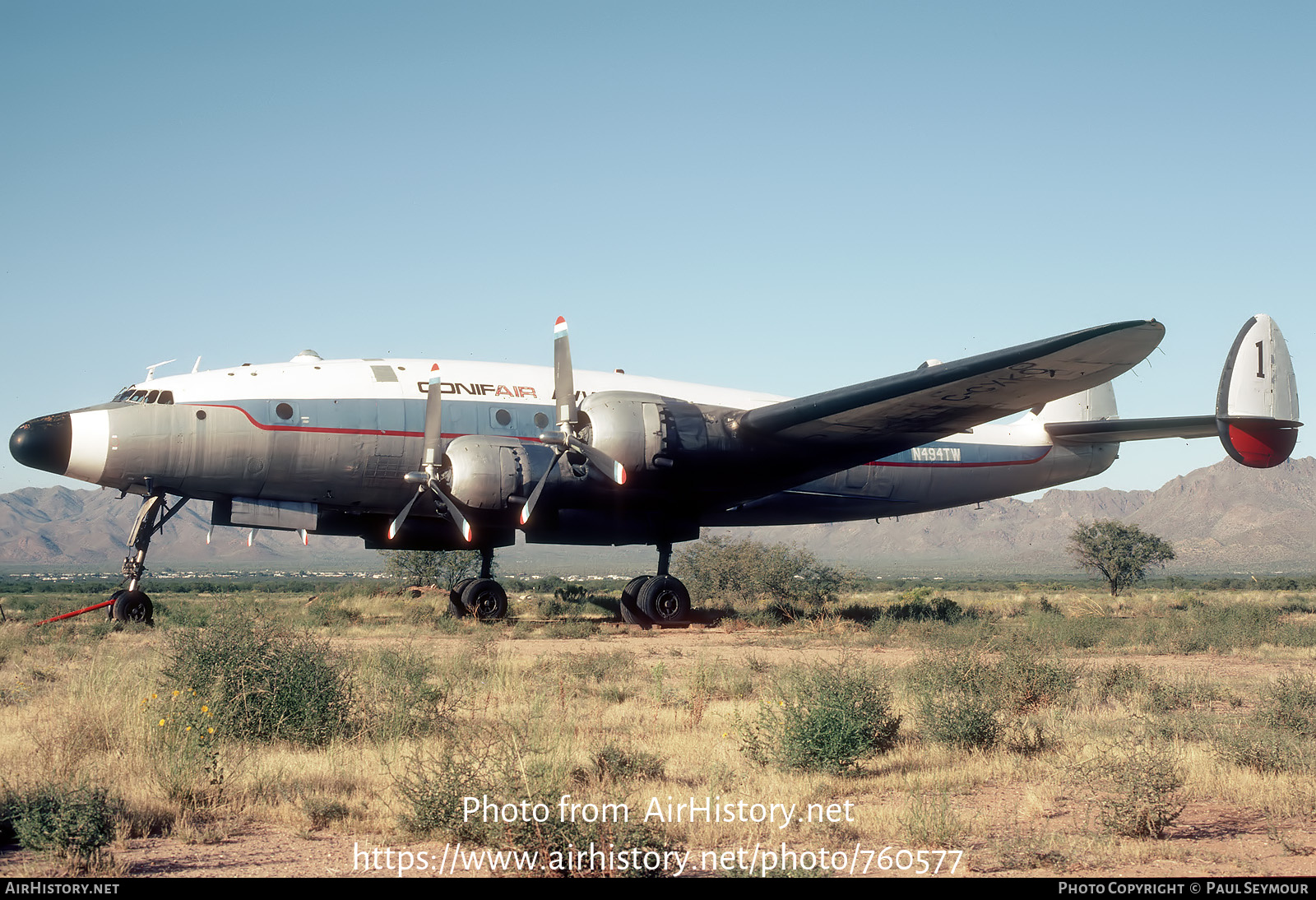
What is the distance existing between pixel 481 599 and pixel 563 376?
663cm

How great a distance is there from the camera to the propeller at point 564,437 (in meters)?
17.3

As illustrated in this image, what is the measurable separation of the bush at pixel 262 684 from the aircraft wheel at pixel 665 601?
409 inches

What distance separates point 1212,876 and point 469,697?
26.3ft

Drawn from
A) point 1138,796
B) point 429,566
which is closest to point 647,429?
point 1138,796

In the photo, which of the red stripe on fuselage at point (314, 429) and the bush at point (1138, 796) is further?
the red stripe on fuselage at point (314, 429)

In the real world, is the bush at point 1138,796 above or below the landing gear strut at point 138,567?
below

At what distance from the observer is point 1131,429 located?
1006 inches

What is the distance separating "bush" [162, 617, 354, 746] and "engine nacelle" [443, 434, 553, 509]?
22.7 feet

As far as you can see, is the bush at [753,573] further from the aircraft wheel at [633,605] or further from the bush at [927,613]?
the aircraft wheel at [633,605]

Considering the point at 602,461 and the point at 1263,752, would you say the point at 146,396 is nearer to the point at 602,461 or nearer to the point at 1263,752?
the point at 602,461

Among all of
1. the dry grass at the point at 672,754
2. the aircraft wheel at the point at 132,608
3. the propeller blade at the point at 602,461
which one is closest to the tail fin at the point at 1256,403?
the dry grass at the point at 672,754

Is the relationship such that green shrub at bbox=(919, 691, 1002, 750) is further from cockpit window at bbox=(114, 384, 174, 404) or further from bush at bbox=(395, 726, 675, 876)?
cockpit window at bbox=(114, 384, 174, 404)

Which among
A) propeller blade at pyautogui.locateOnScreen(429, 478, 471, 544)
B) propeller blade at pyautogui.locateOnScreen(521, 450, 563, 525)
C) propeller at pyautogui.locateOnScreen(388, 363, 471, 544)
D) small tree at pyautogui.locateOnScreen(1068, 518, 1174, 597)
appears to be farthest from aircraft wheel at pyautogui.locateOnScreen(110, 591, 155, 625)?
small tree at pyautogui.locateOnScreen(1068, 518, 1174, 597)

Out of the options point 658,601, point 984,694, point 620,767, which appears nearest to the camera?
point 620,767
